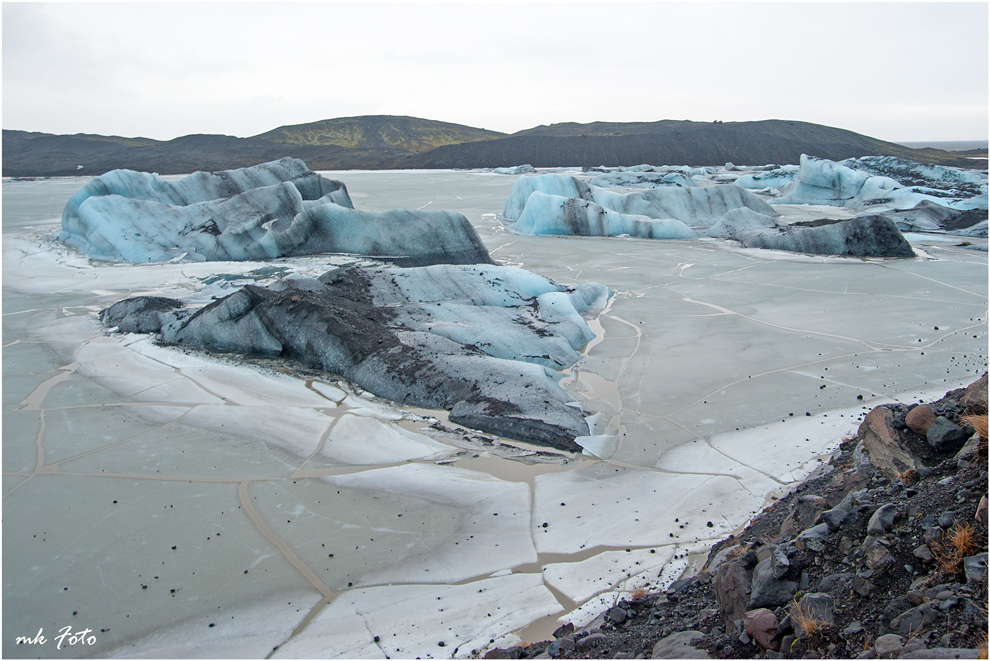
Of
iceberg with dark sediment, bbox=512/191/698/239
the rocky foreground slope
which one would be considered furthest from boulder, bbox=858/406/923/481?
iceberg with dark sediment, bbox=512/191/698/239

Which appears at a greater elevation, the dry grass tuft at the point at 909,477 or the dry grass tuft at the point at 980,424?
the dry grass tuft at the point at 980,424

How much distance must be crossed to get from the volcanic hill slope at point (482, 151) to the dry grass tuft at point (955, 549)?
5645cm

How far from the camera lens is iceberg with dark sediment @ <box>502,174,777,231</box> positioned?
1962 cm

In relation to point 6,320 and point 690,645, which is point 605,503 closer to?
point 690,645

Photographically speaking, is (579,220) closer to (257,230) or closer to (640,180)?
(257,230)

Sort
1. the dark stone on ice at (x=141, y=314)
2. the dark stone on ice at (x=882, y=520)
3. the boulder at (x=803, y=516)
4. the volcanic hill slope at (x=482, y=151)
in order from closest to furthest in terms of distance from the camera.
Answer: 1. the dark stone on ice at (x=882, y=520)
2. the boulder at (x=803, y=516)
3. the dark stone on ice at (x=141, y=314)
4. the volcanic hill slope at (x=482, y=151)

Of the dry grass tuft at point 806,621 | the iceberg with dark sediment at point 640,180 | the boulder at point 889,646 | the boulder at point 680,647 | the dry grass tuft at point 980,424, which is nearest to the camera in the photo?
the boulder at point 889,646

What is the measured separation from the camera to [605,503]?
4789 mm

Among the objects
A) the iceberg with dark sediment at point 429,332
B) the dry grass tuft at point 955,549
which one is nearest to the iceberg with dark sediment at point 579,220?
the iceberg with dark sediment at point 429,332

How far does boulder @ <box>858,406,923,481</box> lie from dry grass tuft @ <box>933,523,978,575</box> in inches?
36.7

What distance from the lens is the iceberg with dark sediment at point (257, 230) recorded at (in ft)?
45.1

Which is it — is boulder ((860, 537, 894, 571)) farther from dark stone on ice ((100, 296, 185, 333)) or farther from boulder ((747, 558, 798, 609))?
dark stone on ice ((100, 296, 185, 333))

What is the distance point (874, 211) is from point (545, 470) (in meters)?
20.2

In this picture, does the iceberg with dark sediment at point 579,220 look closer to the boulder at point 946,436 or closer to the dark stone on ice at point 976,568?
the boulder at point 946,436
